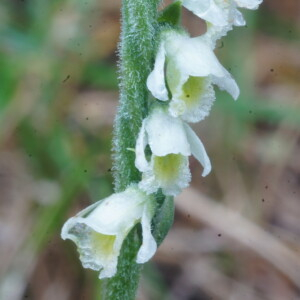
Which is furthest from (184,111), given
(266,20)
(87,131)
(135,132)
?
(266,20)

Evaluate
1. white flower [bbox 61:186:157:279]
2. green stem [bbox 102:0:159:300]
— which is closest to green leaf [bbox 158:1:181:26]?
green stem [bbox 102:0:159:300]

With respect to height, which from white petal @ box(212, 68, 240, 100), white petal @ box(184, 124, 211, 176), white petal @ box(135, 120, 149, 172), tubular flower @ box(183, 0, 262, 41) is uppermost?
tubular flower @ box(183, 0, 262, 41)

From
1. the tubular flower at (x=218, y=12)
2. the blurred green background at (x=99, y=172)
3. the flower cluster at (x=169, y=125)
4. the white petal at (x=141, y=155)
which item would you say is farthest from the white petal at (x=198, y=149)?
the blurred green background at (x=99, y=172)

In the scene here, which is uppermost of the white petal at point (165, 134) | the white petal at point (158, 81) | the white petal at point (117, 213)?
the white petal at point (158, 81)

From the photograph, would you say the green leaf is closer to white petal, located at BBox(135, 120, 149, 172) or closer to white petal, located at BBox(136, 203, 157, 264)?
white petal, located at BBox(135, 120, 149, 172)

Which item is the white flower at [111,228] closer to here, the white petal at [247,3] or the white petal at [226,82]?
the white petal at [226,82]

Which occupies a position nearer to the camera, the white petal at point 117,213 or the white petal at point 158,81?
the white petal at point 158,81
